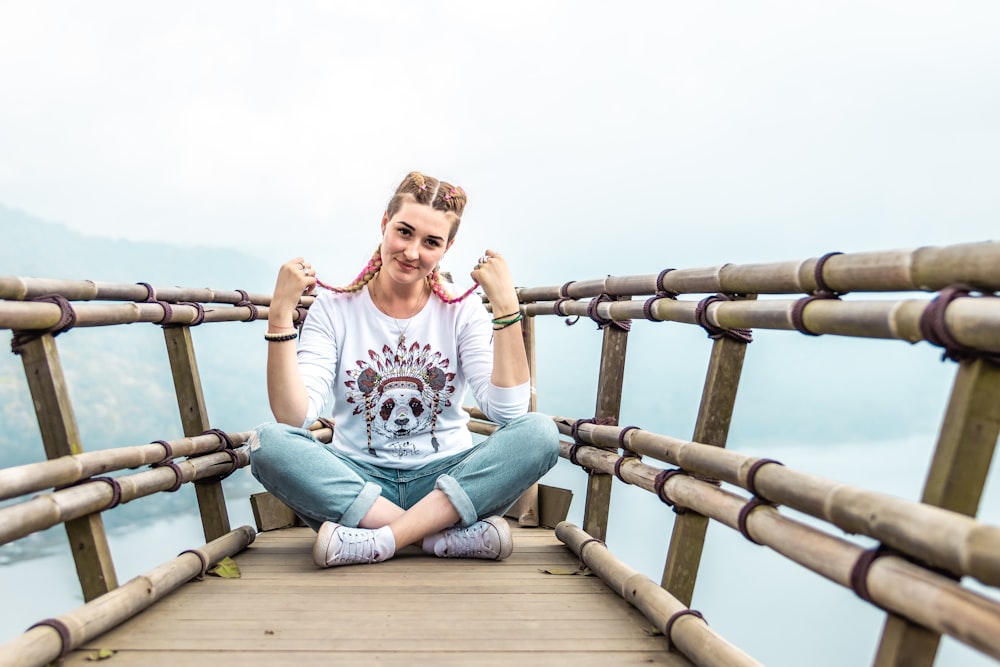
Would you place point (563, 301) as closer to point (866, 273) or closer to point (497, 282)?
point (497, 282)

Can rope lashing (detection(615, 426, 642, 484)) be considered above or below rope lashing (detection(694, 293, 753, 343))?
below

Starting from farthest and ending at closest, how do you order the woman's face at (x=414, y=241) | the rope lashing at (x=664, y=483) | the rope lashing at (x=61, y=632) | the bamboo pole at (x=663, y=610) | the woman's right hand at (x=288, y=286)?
the woman's face at (x=414, y=241)
the woman's right hand at (x=288, y=286)
the rope lashing at (x=664, y=483)
the rope lashing at (x=61, y=632)
the bamboo pole at (x=663, y=610)

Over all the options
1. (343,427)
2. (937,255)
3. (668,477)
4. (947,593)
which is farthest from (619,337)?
(947,593)

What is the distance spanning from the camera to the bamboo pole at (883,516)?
1.06 m

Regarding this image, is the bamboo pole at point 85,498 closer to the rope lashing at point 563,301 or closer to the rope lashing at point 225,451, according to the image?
the rope lashing at point 225,451

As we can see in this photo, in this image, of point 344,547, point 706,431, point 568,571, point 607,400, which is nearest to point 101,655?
point 344,547

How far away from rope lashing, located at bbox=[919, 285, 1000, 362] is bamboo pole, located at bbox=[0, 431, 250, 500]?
183 cm

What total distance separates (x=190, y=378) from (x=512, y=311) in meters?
1.20

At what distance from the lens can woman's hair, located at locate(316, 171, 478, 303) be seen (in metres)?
2.50

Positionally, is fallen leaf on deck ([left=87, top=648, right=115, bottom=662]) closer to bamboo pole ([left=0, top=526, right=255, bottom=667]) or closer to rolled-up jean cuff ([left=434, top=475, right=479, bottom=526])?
bamboo pole ([left=0, top=526, right=255, bottom=667])

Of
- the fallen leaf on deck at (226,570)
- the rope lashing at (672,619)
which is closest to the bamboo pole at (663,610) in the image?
the rope lashing at (672,619)

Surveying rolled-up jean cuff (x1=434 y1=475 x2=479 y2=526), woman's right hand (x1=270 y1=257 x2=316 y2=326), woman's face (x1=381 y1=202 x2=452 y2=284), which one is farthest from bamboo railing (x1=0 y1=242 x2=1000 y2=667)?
woman's face (x1=381 y1=202 x2=452 y2=284)

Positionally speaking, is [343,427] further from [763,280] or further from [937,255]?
[937,255]

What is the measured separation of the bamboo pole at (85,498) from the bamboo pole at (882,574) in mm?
1495
